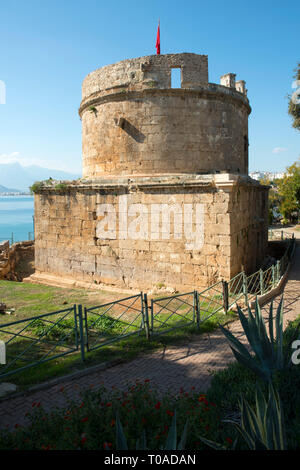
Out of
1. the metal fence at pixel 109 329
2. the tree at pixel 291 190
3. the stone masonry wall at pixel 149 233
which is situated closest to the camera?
the metal fence at pixel 109 329

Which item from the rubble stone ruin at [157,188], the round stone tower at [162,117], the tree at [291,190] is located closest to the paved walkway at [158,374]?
the rubble stone ruin at [157,188]

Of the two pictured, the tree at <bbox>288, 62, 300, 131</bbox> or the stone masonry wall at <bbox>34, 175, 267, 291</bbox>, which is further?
the tree at <bbox>288, 62, 300, 131</bbox>

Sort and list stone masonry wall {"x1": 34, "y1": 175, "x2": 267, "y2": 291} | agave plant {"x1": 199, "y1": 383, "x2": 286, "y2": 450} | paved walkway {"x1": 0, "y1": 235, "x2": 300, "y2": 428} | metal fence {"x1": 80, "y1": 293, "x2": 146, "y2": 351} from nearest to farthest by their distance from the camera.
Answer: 1. agave plant {"x1": 199, "y1": 383, "x2": 286, "y2": 450}
2. paved walkway {"x1": 0, "y1": 235, "x2": 300, "y2": 428}
3. metal fence {"x1": 80, "y1": 293, "x2": 146, "y2": 351}
4. stone masonry wall {"x1": 34, "y1": 175, "x2": 267, "y2": 291}

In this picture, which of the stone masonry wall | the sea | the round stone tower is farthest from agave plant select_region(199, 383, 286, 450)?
the sea

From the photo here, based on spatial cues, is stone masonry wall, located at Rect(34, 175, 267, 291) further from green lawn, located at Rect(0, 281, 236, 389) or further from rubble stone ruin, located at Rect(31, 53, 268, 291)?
green lawn, located at Rect(0, 281, 236, 389)

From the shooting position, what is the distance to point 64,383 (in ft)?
17.6

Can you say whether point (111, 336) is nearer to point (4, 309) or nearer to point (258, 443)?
point (4, 309)

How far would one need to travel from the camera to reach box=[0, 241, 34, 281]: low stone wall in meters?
18.0

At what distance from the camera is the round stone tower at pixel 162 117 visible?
1134cm

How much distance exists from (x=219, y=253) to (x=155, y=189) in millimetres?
3044

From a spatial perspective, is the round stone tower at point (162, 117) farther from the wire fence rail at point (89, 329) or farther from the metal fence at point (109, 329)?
the metal fence at point (109, 329)

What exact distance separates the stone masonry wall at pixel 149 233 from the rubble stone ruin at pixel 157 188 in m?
0.04

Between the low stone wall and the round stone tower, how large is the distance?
9.56 m

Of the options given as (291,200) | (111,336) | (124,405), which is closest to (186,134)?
(111,336)
